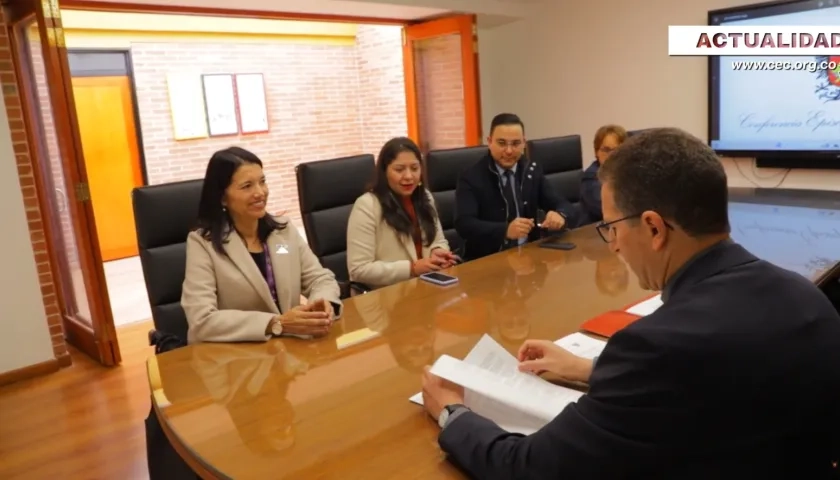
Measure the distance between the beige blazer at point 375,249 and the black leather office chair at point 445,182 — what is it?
55 cm

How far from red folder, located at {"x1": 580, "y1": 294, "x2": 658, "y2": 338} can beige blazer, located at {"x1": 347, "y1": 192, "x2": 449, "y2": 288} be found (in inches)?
37.1

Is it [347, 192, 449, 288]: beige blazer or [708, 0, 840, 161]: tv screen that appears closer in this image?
[347, 192, 449, 288]: beige blazer

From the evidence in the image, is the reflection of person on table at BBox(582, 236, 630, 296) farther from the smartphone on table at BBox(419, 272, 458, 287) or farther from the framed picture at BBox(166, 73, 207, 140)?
the framed picture at BBox(166, 73, 207, 140)

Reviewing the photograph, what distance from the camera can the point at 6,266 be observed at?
10.7 feet

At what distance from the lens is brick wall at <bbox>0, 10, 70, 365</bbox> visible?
10.7 feet

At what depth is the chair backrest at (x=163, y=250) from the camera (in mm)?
2145

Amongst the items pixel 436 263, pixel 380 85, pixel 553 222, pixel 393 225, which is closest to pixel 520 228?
pixel 553 222

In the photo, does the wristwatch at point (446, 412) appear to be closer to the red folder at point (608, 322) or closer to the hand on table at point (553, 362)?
the hand on table at point (553, 362)

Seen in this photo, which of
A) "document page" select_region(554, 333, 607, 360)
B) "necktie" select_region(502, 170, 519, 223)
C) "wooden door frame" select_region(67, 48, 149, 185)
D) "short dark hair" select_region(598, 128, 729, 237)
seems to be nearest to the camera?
"short dark hair" select_region(598, 128, 729, 237)

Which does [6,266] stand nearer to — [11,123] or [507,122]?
[11,123]

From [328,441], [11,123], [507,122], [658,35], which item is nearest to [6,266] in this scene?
[11,123]

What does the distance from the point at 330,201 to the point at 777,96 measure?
2976 mm

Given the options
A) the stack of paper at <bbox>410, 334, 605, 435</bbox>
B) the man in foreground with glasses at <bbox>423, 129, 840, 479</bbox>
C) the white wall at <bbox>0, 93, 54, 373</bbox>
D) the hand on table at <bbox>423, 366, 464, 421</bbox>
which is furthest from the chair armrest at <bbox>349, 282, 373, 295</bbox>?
the white wall at <bbox>0, 93, 54, 373</bbox>

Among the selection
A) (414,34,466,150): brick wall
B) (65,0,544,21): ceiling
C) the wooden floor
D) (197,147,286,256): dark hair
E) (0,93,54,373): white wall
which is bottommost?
the wooden floor
